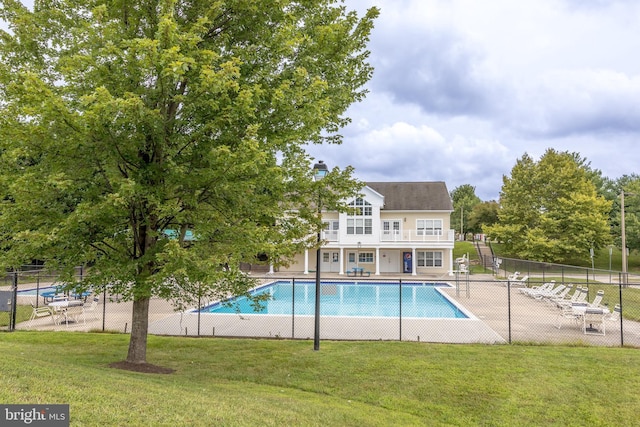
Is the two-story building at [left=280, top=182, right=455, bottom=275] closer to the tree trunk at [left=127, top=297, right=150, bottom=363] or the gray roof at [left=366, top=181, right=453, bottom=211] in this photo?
the gray roof at [left=366, top=181, right=453, bottom=211]

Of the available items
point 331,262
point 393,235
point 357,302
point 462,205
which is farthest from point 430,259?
point 462,205

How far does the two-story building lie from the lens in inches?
1299

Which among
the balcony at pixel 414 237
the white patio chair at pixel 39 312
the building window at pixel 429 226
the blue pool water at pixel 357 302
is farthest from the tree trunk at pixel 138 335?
the building window at pixel 429 226

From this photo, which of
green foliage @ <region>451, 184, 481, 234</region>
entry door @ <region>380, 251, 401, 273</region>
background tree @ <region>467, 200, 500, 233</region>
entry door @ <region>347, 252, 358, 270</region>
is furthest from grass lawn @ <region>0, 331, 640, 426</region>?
green foliage @ <region>451, 184, 481, 234</region>

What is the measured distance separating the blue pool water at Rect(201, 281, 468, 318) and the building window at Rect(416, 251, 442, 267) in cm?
814

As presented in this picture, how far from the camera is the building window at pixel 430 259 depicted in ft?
116

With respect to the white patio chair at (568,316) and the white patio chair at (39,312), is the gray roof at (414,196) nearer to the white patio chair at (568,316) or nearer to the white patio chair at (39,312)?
the white patio chair at (568,316)

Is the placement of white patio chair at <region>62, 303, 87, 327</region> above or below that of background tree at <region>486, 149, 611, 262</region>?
below

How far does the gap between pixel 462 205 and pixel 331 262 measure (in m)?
42.4

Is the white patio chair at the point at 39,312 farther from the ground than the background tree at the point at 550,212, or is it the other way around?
the background tree at the point at 550,212

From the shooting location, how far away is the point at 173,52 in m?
4.98

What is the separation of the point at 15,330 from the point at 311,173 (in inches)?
431

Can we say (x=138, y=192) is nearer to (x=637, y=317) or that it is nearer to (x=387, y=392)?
(x=387, y=392)

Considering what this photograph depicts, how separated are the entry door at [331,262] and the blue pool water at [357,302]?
691cm
